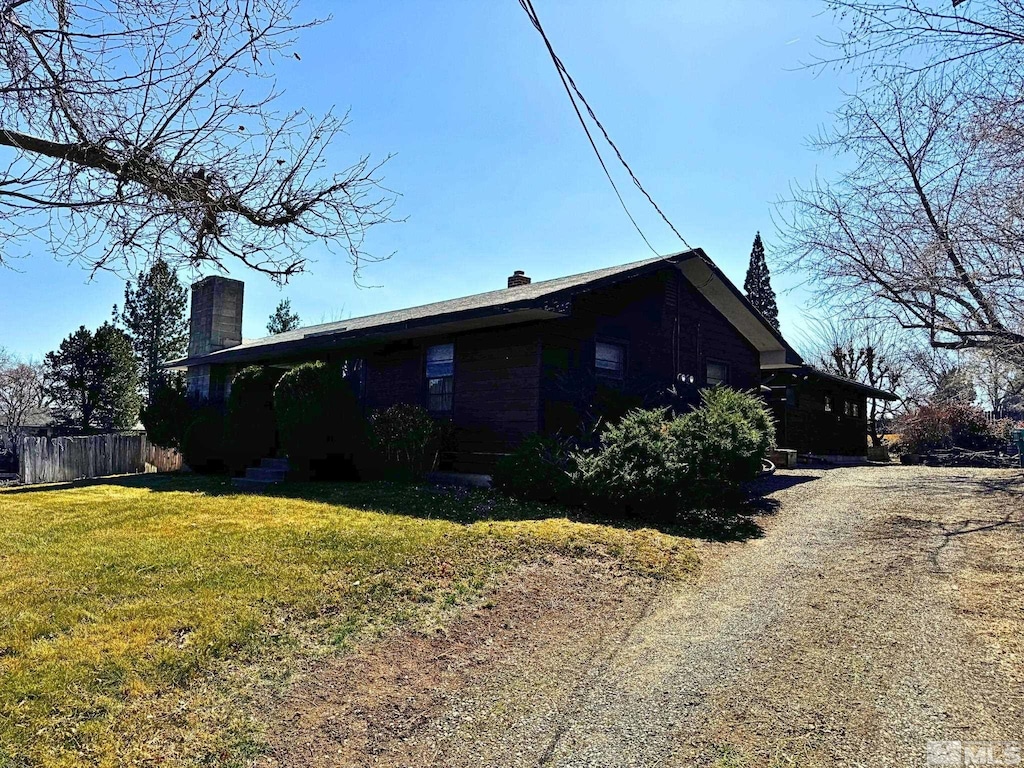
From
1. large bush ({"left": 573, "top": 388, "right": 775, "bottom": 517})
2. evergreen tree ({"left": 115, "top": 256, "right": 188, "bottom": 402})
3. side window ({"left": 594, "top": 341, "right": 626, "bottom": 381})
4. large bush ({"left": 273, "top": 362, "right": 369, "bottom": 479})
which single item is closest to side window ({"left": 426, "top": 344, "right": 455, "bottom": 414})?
large bush ({"left": 273, "top": 362, "right": 369, "bottom": 479})

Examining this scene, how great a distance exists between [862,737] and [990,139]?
6.62 metres

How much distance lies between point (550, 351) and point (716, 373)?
6.66 metres

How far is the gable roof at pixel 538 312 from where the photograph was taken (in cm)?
1133

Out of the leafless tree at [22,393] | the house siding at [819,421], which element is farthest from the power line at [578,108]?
the leafless tree at [22,393]

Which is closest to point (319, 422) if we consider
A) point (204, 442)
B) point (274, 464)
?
point (274, 464)

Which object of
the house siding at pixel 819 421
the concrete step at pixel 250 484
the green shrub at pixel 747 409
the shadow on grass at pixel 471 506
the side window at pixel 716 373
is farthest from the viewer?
the house siding at pixel 819 421

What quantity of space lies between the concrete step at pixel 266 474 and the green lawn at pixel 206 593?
2.95 meters

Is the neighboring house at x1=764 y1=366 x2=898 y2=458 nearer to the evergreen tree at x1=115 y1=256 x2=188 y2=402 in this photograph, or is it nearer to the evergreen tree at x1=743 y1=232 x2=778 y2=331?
the evergreen tree at x1=743 y1=232 x2=778 y2=331

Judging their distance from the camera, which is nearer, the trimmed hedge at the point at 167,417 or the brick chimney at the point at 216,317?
the trimmed hedge at the point at 167,417

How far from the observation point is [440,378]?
13914mm

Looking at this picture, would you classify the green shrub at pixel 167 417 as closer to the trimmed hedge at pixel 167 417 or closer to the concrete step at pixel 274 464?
the trimmed hedge at pixel 167 417

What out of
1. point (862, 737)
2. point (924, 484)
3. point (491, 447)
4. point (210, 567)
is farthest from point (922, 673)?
point (924, 484)

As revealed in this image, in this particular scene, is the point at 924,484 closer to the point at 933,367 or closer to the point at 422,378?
the point at 422,378

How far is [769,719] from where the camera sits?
3959 mm
